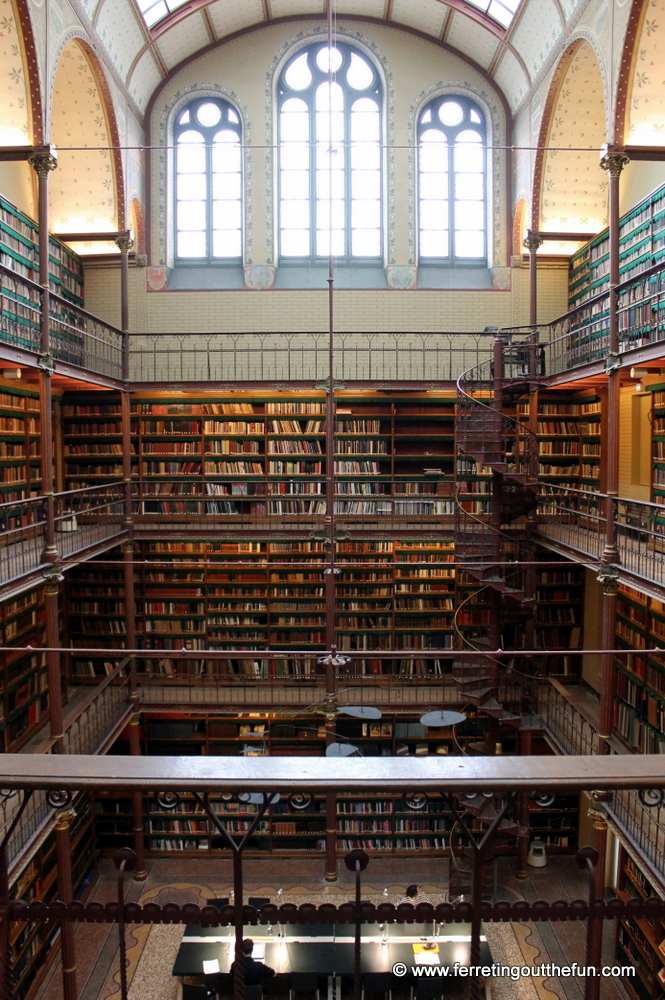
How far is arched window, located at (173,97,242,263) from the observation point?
1009 cm

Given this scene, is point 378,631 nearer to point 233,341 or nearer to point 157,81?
point 233,341

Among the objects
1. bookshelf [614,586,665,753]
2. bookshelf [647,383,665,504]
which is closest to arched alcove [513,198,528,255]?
bookshelf [647,383,665,504]

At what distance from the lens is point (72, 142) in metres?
8.80

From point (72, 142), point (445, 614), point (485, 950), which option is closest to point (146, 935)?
point (485, 950)

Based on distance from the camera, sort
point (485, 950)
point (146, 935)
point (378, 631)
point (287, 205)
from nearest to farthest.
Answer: point (485, 950) < point (146, 935) < point (378, 631) < point (287, 205)

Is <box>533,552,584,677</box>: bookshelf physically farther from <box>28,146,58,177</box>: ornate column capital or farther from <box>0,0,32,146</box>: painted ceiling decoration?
<box>0,0,32,146</box>: painted ceiling decoration

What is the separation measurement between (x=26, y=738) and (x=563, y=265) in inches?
338

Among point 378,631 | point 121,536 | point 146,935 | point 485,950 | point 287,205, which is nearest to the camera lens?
point 485,950

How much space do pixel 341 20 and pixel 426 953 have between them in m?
10.8

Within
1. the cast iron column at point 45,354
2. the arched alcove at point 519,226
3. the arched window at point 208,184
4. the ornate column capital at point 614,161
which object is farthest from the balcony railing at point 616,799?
the arched window at point 208,184

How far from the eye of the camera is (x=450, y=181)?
1012cm

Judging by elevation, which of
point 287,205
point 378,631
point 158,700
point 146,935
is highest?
point 287,205

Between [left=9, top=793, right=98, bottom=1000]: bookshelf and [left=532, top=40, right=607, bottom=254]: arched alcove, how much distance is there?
8619mm

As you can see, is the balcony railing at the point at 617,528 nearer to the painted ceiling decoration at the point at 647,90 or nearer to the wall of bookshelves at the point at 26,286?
the painted ceiling decoration at the point at 647,90
